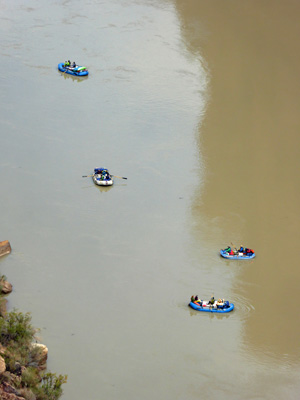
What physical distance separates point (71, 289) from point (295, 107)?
25.5 meters

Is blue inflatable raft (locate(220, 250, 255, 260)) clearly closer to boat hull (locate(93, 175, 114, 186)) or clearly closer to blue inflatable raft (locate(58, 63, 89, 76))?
boat hull (locate(93, 175, 114, 186))

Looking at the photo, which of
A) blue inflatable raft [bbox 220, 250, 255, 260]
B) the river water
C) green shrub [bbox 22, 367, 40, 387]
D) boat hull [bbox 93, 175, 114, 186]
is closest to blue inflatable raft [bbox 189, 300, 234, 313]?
the river water

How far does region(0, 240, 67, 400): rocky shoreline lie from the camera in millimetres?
23500

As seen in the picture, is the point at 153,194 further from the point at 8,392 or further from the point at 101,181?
the point at 8,392

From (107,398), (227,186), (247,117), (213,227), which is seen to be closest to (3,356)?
(107,398)

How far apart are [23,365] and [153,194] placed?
17.5 m

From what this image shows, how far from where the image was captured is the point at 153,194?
137 feet

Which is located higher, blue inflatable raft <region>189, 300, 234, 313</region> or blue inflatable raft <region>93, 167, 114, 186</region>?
blue inflatable raft <region>93, 167, 114, 186</region>

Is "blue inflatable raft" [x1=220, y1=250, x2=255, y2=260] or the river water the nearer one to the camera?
the river water

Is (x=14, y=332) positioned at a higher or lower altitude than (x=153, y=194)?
lower

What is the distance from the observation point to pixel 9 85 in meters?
52.5

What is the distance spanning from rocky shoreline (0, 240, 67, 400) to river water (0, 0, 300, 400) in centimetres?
171

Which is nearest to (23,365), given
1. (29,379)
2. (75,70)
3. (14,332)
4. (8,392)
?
(29,379)

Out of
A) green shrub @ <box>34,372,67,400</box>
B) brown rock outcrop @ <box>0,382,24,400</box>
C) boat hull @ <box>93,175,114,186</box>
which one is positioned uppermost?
boat hull @ <box>93,175,114,186</box>
